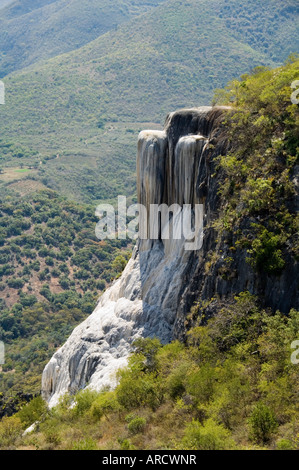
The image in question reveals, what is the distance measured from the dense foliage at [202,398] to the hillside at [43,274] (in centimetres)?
3423

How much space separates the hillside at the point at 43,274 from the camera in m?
66.8

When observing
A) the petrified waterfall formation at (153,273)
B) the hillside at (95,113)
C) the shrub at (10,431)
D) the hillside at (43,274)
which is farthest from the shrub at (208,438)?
the hillside at (95,113)

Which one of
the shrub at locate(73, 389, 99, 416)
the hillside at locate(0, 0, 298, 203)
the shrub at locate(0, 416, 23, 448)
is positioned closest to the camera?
the shrub at locate(0, 416, 23, 448)

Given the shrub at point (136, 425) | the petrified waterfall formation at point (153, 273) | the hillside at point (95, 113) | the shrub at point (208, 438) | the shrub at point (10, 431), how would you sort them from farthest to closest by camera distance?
the hillside at point (95, 113) → the petrified waterfall formation at point (153, 273) → the shrub at point (10, 431) → the shrub at point (136, 425) → the shrub at point (208, 438)

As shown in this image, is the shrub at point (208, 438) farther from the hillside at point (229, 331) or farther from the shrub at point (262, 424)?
the shrub at point (262, 424)

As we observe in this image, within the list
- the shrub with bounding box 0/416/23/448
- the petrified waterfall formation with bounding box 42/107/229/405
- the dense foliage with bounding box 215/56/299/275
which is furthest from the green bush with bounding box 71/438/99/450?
the dense foliage with bounding box 215/56/299/275

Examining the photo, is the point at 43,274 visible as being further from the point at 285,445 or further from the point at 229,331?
the point at 285,445

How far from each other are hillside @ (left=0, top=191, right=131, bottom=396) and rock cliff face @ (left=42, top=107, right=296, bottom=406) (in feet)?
95.5

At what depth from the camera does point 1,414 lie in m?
39.3

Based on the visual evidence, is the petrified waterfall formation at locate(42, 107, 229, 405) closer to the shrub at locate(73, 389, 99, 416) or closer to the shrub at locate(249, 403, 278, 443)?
the shrub at locate(73, 389, 99, 416)

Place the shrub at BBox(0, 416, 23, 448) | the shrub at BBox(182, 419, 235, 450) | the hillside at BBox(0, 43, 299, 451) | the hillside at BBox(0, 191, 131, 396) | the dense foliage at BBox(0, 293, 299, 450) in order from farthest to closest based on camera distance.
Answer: the hillside at BBox(0, 191, 131, 396) → the shrub at BBox(0, 416, 23, 448) → the hillside at BBox(0, 43, 299, 451) → the dense foliage at BBox(0, 293, 299, 450) → the shrub at BBox(182, 419, 235, 450)

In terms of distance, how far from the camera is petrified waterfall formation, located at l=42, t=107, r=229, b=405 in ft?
82.9

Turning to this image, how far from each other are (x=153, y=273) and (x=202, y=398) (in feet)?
29.2

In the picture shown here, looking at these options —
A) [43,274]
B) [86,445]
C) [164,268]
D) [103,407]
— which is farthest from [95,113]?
[86,445]
